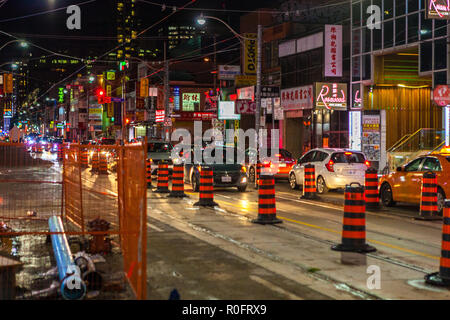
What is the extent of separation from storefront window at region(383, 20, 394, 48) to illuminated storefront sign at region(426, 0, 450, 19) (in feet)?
29.2

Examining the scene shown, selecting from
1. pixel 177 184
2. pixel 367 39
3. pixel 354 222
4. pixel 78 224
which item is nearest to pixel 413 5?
pixel 367 39

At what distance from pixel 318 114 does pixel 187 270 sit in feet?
112

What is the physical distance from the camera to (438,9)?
942 inches

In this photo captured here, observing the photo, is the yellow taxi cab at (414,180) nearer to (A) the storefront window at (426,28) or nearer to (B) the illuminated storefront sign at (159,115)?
(A) the storefront window at (426,28)

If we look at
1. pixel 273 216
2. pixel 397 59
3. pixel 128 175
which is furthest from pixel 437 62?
pixel 128 175

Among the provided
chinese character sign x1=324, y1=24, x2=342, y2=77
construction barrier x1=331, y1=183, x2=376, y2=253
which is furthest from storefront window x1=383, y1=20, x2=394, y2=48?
construction barrier x1=331, y1=183, x2=376, y2=253

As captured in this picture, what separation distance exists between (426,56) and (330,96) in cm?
731

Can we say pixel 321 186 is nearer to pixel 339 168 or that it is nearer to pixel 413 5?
pixel 339 168

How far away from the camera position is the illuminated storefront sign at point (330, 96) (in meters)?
36.1

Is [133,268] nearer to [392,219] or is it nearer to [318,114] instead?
[392,219]

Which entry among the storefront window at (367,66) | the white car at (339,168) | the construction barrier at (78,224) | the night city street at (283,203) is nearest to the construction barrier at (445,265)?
the night city street at (283,203)

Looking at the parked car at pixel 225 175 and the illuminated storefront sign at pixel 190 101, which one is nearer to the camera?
the parked car at pixel 225 175

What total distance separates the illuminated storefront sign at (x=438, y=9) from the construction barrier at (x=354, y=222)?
15495 millimetres
